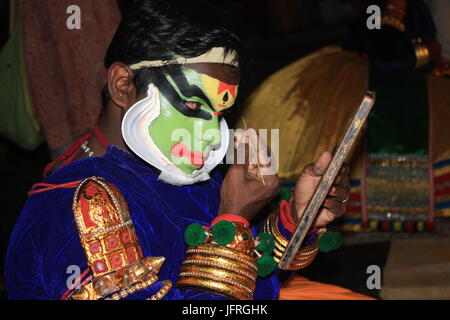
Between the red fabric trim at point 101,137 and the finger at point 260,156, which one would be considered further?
the red fabric trim at point 101,137

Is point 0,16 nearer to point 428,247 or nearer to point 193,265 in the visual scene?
point 428,247

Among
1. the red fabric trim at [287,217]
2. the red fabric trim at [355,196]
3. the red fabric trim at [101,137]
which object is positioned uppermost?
the red fabric trim at [101,137]

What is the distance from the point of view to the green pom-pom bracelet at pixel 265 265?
1.74 m

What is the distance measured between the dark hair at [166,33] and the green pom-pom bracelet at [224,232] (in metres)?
0.39

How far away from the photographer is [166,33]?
1.64m

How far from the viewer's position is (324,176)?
156 centimetres

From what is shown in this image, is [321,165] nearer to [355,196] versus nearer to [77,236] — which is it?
[77,236]

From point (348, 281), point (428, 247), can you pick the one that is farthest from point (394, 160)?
point (348, 281)

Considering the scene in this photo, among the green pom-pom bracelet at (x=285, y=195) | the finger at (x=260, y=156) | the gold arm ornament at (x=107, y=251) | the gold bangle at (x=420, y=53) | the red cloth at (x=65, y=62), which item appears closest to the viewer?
the gold arm ornament at (x=107, y=251)

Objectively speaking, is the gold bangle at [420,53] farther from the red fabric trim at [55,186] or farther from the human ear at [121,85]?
the red fabric trim at [55,186]

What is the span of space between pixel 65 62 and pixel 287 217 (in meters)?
1.40

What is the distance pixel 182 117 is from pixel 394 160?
7.37 ft

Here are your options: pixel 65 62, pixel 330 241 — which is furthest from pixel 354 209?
pixel 330 241

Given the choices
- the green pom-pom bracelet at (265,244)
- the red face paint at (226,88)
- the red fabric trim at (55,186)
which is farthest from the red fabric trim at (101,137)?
the green pom-pom bracelet at (265,244)
